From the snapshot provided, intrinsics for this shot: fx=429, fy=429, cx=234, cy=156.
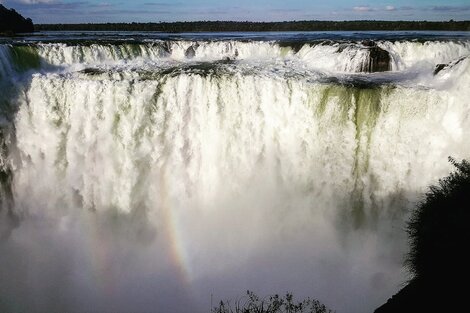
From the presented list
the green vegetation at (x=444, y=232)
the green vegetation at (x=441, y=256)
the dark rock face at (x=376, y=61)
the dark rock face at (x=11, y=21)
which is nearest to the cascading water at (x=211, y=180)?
the dark rock face at (x=376, y=61)

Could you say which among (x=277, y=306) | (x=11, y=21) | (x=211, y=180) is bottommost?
(x=277, y=306)

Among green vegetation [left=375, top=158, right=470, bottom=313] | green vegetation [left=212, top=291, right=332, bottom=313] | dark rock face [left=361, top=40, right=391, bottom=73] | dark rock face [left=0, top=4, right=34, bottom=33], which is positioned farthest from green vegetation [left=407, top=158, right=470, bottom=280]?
dark rock face [left=0, top=4, right=34, bottom=33]

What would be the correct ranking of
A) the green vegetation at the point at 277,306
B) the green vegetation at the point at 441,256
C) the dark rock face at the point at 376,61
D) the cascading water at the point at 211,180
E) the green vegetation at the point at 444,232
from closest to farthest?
the green vegetation at the point at 441,256 < the green vegetation at the point at 444,232 < the green vegetation at the point at 277,306 < the cascading water at the point at 211,180 < the dark rock face at the point at 376,61

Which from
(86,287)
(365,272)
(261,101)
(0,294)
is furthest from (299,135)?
(0,294)

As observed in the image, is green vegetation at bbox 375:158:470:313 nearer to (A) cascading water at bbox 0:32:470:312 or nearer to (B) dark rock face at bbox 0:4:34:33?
(A) cascading water at bbox 0:32:470:312

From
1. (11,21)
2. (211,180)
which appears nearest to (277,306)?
(211,180)

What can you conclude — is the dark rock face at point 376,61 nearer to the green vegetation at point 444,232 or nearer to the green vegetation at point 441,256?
the green vegetation at point 444,232

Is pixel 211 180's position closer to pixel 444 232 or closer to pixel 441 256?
pixel 444 232
